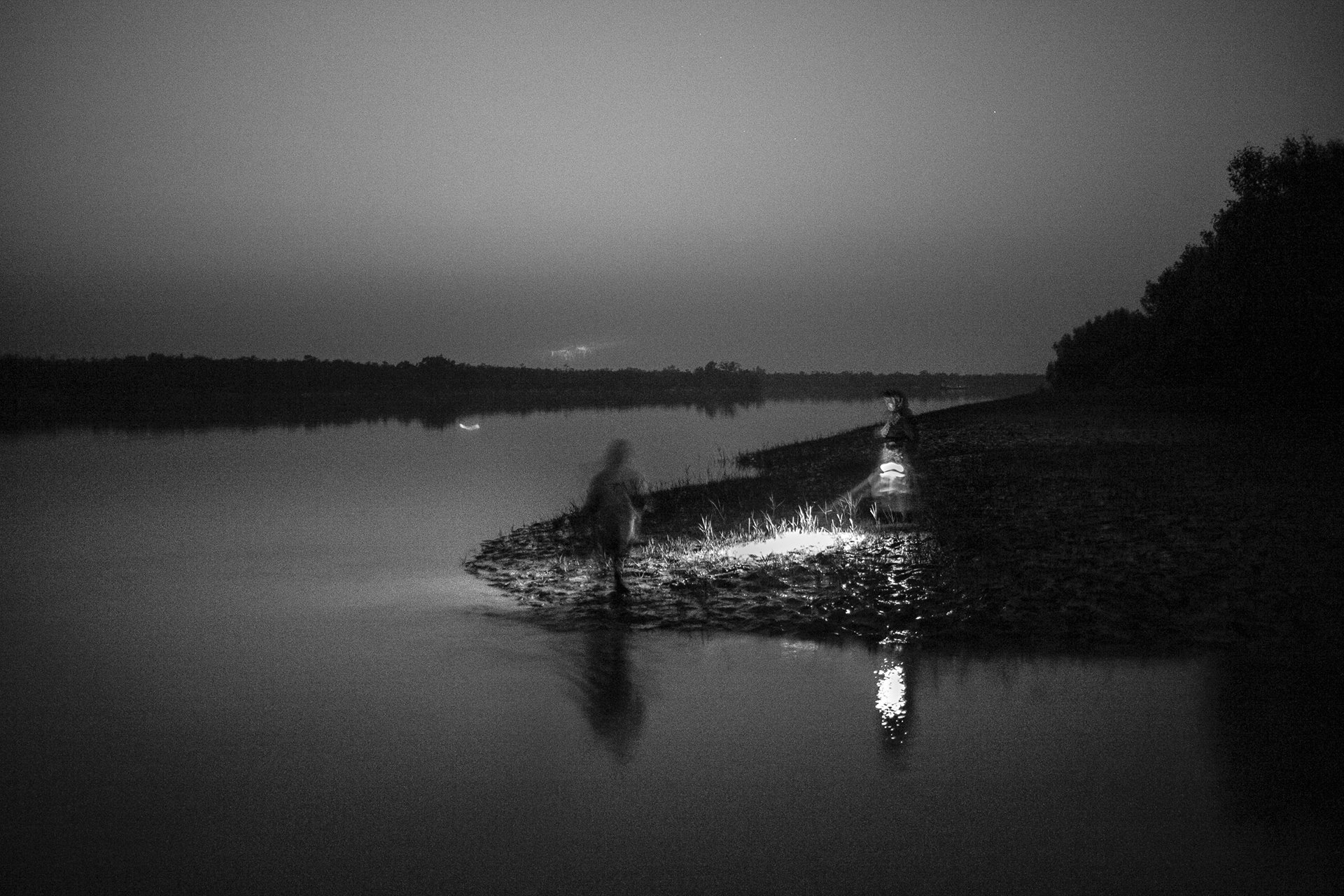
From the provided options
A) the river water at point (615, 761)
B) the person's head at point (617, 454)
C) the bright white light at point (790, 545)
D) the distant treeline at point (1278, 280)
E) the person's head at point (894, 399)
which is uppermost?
the distant treeline at point (1278, 280)

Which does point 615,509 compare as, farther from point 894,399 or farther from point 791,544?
point 894,399

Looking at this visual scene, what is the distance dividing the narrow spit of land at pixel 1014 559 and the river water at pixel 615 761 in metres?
0.89

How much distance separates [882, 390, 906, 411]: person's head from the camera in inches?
610

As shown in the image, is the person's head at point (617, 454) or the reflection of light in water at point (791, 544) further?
the reflection of light in water at point (791, 544)

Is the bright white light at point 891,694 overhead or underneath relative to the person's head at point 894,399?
underneath

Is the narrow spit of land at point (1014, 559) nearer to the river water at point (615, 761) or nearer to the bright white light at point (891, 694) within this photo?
the river water at point (615, 761)

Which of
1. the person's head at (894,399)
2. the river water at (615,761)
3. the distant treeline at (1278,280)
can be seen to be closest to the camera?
the river water at (615,761)

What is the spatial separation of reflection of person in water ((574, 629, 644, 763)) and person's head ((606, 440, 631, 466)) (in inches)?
89.8

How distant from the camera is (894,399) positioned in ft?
51.1

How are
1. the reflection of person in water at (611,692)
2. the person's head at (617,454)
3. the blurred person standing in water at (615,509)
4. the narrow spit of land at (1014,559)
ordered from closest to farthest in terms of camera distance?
the reflection of person in water at (611,692), the narrow spit of land at (1014,559), the person's head at (617,454), the blurred person standing in water at (615,509)

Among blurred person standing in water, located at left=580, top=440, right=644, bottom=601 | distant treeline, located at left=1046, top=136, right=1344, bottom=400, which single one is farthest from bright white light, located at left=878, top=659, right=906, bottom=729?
distant treeline, located at left=1046, top=136, right=1344, bottom=400

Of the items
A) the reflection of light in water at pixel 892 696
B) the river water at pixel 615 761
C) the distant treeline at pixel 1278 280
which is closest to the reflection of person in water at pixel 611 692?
the river water at pixel 615 761

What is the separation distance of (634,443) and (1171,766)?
53.8m

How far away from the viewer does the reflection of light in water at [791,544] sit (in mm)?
15648
